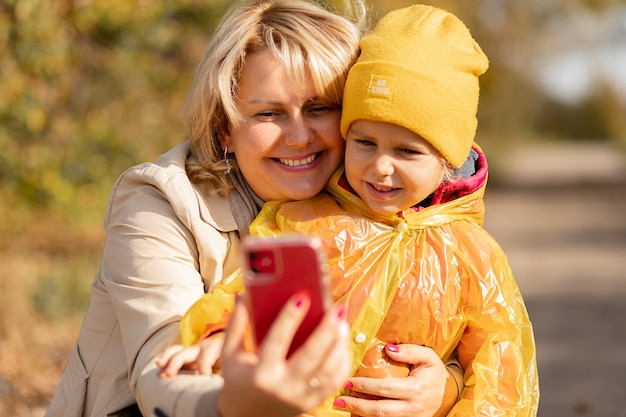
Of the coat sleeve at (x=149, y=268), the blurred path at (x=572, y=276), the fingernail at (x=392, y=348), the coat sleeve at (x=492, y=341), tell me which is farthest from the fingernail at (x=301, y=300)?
the blurred path at (x=572, y=276)

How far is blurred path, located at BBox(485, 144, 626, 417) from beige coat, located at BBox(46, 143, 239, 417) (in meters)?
3.74

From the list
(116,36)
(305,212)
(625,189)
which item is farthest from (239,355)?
(625,189)

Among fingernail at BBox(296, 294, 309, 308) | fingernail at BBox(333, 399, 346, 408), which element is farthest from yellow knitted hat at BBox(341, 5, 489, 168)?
fingernail at BBox(296, 294, 309, 308)

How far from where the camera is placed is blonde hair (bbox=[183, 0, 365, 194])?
2.83 metres

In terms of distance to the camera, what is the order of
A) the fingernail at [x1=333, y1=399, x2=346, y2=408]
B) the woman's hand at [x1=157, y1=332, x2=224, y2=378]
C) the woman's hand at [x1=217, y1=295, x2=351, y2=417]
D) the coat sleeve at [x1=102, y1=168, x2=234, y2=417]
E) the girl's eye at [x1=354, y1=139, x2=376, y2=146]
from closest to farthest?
the woman's hand at [x1=217, y1=295, x2=351, y2=417]
the woman's hand at [x1=157, y1=332, x2=224, y2=378]
the coat sleeve at [x1=102, y1=168, x2=234, y2=417]
the fingernail at [x1=333, y1=399, x2=346, y2=408]
the girl's eye at [x1=354, y1=139, x2=376, y2=146]

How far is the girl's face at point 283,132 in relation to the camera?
283 cm

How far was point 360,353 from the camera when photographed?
2564mm

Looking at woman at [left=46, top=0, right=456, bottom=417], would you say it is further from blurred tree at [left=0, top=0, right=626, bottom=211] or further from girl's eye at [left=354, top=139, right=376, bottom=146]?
blurred tree at [left=0, top=0, right=626, bottom=211]

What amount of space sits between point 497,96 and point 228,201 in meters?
26.6

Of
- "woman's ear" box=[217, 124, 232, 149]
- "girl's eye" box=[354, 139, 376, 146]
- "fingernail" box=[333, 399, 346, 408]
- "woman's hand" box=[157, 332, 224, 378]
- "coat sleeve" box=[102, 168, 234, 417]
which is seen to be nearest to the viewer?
"woman's hand" box=[157, 332, 224, 378]

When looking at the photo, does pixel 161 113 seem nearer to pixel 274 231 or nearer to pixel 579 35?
pixel 274 231

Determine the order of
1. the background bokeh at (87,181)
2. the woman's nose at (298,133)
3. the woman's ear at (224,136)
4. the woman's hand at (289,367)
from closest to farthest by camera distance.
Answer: the woman's hand at (289,367), the woman's nose at (298,133), the woman's ear at (224,136), the background bokeh at (87,181)

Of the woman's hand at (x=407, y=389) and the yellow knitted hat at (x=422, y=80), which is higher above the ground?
the yellow knitted hat at (x=422, y=80)

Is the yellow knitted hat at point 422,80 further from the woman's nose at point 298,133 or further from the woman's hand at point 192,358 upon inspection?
the woman's hand at point 192,358
